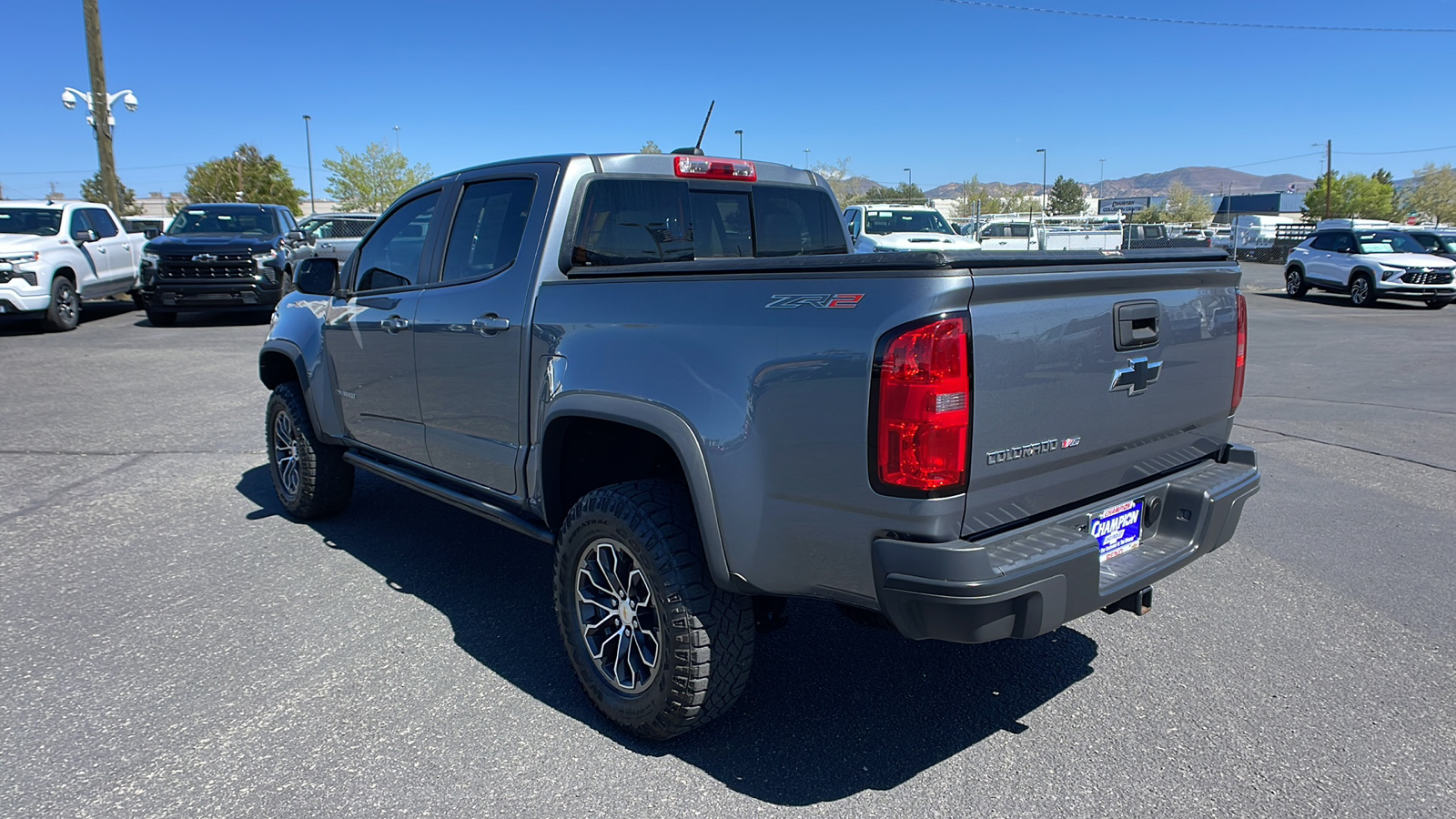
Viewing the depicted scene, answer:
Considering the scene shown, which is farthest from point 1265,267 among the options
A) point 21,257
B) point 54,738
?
point 54,738

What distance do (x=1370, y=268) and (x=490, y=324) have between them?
21.5 metres

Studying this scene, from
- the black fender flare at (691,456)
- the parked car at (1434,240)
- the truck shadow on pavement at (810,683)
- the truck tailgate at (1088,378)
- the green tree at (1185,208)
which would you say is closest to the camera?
the truck tailgate at (1088,378)

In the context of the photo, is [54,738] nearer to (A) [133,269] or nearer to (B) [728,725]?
(B) [728,725]

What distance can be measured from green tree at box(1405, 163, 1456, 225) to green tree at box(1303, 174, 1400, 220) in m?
2.83

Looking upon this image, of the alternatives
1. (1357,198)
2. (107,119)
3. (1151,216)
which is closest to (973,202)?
(1151,216)

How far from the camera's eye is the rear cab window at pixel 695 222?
3768 millimetres

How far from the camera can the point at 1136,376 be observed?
293 centimetres

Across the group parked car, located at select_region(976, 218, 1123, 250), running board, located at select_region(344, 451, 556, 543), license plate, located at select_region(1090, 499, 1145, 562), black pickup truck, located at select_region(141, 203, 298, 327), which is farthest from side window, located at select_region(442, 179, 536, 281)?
parked car, located at select_region(976, 218, 1123, 250)

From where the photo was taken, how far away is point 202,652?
150 inches

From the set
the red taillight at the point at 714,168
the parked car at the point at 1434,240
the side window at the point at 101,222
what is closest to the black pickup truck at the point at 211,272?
the side window at the point at 101,222

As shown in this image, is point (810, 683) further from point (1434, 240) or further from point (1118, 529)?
point (1434, 240)

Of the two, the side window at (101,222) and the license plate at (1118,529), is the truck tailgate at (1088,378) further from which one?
the side window at (101,222)

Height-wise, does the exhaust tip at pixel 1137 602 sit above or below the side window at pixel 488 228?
below

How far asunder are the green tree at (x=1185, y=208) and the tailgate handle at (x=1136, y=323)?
86.9 meters
